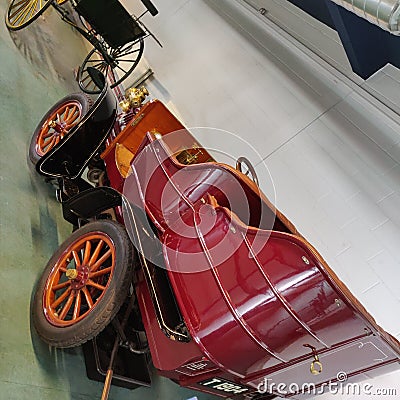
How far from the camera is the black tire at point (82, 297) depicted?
248 centimetres

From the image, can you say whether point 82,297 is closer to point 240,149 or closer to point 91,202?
point 91,202

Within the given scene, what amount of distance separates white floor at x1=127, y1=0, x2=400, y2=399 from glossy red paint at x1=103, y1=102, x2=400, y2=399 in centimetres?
103

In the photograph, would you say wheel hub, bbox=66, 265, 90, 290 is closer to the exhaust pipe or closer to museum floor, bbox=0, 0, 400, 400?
museum floor, bbox=0, 0, 400, 400

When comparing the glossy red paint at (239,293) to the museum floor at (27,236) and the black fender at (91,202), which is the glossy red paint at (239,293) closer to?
the black fender at (91,202)

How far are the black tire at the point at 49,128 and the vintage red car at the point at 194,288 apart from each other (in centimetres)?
39

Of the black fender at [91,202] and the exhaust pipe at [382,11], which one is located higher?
the black fender at [91,202]

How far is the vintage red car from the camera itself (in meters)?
2.12

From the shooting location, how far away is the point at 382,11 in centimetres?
268

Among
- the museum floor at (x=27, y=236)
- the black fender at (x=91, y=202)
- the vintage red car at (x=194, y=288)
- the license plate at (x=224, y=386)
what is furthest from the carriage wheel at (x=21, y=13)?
the license plate at (x=224, y=386)

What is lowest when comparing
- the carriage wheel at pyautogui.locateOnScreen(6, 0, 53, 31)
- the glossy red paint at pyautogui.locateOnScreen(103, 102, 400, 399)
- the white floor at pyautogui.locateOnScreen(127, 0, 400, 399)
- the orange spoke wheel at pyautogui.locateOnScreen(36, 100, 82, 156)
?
the white floor at pyautogui.locateOnScreen(127, 0, 400, 399)

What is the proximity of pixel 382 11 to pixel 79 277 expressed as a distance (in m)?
2.30

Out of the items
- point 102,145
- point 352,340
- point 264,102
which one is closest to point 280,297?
point 352,340

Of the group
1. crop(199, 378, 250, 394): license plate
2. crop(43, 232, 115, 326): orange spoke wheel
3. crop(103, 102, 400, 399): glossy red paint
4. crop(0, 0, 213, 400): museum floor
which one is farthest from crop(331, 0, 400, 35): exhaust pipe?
crop(0, 0, 213, 400): museum floor

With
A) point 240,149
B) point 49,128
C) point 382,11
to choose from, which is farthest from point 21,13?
point 382,11
